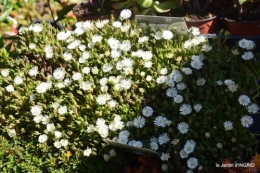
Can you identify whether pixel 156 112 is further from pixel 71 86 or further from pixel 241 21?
pixel 241 21

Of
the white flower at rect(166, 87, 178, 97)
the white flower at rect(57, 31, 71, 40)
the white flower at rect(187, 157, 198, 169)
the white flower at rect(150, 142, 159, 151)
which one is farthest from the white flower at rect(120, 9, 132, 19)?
the white flower at rect(187, 157, 198, 169)

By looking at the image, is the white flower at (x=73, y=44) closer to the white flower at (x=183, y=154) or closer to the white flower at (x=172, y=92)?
the white flower at (x=172, y=92)

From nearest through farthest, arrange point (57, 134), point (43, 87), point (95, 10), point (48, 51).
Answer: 1. point (57, 134)
2. point (43, 87)
3. point (48, 51)
4. point (95, 10)

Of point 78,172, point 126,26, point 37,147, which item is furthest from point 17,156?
point 126,26

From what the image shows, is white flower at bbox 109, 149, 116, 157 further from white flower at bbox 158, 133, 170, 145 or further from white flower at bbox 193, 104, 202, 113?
white flower at bbox 193, 104, 202, 113

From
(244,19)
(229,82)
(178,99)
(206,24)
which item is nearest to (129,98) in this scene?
(178,99)

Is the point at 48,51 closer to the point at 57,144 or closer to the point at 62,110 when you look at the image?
the point at 62,110
